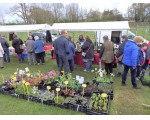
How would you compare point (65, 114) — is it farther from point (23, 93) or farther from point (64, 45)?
point (64, 45)

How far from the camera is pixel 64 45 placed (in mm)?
6184

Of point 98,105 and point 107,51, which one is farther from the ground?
point 107,51

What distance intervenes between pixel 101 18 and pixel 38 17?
378 inches

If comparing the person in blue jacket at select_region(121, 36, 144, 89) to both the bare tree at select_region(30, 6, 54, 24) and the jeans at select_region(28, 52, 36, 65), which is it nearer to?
the jeans at select_region(28, 52, 36, 65)

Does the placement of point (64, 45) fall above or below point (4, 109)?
above

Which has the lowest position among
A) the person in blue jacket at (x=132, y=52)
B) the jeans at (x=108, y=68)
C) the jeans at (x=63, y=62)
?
the jeans at (x=108, y=68)

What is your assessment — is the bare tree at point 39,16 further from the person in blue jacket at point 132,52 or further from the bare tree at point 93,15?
the person in blue jacket at point 132,52

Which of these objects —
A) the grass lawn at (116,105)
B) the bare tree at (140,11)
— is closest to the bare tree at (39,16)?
the bare tree at (140,11)

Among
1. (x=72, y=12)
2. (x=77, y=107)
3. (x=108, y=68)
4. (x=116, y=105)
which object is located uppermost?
(x=72, y=12)

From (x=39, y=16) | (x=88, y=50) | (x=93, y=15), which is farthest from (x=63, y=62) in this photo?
(x=93, y=15)

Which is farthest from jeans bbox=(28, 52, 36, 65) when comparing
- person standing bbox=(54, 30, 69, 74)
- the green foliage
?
the green foliage

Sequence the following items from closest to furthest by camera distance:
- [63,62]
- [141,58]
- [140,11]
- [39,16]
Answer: [141,58] → [63,62] → [39,16] → [140,11]

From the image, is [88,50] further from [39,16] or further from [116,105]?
[39,16]
